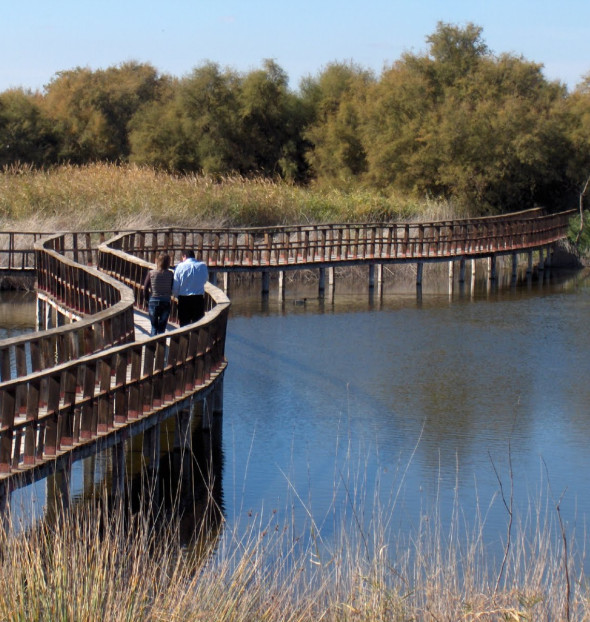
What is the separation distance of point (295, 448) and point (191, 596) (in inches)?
331

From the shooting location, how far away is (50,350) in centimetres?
1117

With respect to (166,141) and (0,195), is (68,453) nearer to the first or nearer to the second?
(0,195)

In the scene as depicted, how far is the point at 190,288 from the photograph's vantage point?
1666cm

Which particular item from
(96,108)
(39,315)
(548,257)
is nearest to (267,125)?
(96,108)

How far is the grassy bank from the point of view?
110ft

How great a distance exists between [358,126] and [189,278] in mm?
34167

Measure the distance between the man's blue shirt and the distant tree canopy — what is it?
27.9 metres

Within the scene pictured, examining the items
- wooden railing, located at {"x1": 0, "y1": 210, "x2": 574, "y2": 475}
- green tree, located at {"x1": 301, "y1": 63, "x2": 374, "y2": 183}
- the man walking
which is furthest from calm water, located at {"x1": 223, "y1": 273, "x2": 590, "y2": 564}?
green tree, located at {"x1": 301, "y1": 63, "x2": 374, "y2": 183}

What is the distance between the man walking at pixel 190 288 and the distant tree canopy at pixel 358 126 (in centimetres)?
2782

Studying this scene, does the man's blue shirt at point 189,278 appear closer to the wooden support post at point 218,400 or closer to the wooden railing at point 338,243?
the wooden support post at point 218,400

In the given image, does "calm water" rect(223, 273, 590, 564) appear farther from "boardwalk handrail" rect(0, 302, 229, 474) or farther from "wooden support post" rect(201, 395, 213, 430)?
"boardwalk handrail" rect(0, 302, 229, 474)

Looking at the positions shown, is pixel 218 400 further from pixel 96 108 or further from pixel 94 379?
pixel 96 108

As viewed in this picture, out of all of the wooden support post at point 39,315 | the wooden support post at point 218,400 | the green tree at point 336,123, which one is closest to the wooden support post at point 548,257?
the green tree at point 336,123

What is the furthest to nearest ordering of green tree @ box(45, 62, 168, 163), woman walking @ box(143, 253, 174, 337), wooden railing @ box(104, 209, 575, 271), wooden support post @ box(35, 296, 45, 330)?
1. green tree @ box(45, 62, 168, 163)
2. wooden railing @ box(104, 209, 575, 271)
3. wooden support post @ box(35, 296, 45, 330)
4. woman walking @ box(143, 253, 174, 337)
